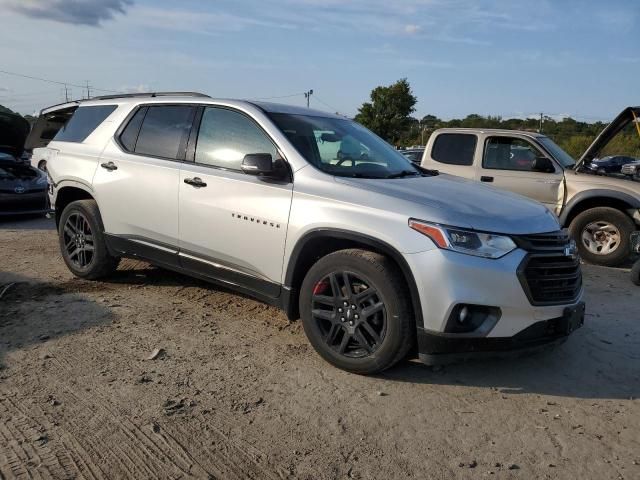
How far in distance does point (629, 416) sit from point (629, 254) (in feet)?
16.0

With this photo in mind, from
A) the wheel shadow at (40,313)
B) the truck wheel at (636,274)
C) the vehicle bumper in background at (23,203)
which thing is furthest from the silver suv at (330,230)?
the vehicle bumper in background at (23,203)

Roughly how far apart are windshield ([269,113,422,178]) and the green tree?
39.2 metres

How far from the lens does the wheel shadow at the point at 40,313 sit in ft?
14.0

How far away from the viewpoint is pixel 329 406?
11.0 feet

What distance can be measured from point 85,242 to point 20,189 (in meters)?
5.33

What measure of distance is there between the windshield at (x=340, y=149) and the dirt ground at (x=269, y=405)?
1.36 metres

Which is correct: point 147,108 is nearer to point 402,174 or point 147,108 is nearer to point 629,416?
point 402,174

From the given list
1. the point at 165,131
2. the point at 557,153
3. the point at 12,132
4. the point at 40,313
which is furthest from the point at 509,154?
the point at 12,132

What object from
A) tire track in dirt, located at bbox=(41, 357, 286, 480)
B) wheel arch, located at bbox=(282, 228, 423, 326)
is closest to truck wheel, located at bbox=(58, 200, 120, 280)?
wheel arch, located at bbox=(282, 228, 423, 326)

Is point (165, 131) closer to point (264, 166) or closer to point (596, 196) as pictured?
point (264, 166)

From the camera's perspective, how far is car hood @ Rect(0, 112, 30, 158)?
9.89 m

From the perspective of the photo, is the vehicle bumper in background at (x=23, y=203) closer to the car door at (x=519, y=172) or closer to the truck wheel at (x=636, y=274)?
the car door at (x=519, y=172)

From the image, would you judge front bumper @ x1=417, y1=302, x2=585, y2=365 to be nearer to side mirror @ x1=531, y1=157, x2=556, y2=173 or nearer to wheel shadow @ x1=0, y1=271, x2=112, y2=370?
wheel shadow @ x1=0, y1=271, x2=112, y2=370

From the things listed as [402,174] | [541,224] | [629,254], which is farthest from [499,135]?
[541,224]
